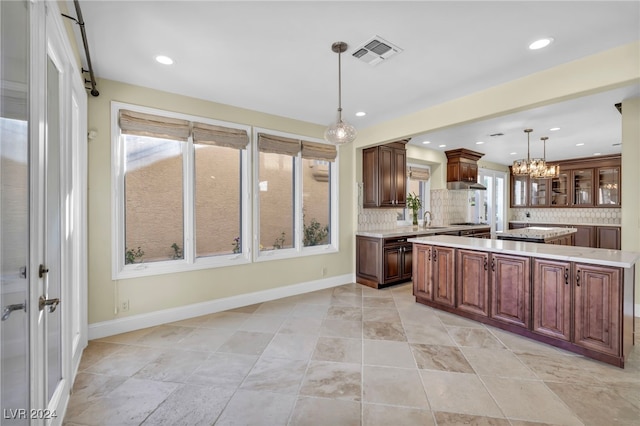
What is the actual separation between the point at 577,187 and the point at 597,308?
7.07m

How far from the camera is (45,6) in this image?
1465mm

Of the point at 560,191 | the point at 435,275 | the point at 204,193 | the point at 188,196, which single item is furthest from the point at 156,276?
the point at 560,191

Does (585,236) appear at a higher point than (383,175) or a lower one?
lower

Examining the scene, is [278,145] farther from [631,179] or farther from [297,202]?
[631,179]

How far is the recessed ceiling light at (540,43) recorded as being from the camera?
7.54 feet

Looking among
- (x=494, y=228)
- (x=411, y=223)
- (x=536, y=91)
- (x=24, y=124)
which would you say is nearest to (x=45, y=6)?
(x=24, y=124)

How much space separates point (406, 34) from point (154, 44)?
2.07 metres

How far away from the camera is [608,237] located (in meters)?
7.01

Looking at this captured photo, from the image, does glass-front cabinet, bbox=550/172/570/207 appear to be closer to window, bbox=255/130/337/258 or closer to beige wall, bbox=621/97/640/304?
beige wall, bbox=621/97/640/304

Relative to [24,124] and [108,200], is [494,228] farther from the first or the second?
[24,124]

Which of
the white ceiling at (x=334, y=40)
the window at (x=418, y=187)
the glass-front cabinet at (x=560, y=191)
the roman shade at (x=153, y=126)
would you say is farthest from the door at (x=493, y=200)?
the roman shade at (x=153, y=126)

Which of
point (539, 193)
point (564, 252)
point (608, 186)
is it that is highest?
point (608, 186)

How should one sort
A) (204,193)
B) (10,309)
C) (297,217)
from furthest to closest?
(297,217)
(204,193)
(10,309)

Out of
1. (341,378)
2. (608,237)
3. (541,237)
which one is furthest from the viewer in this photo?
(608,237)
